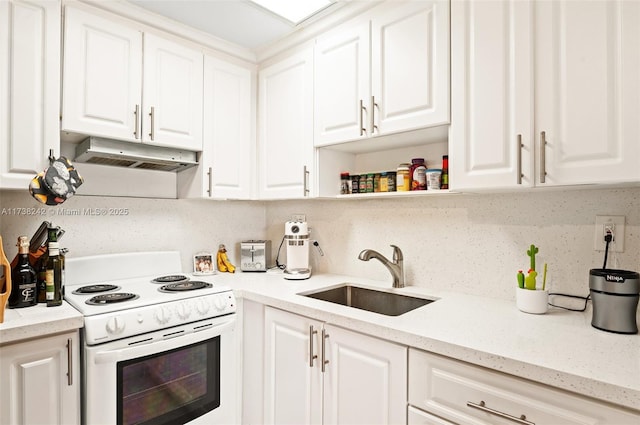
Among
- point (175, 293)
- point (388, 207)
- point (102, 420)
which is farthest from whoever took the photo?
point (388, 207)

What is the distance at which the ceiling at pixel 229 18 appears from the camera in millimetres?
1830

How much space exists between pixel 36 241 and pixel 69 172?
0.35 metres

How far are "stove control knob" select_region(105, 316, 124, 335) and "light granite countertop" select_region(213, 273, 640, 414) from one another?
0.63 m

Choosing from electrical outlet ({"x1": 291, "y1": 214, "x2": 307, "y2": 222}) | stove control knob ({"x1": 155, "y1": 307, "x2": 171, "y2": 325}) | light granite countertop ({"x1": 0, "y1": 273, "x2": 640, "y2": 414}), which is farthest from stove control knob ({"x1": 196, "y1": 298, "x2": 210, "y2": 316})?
electrical outlet ({"x1": 291, "y1": 214, "x2": 307, "y2": 222})

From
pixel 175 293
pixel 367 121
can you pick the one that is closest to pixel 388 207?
pixel 367 121

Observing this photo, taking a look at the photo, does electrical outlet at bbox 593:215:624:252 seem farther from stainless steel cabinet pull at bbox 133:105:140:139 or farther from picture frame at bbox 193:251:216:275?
stainless steel cabinet pull at bbox 133:105:140:139

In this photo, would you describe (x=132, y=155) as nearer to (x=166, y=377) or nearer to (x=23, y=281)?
(x=23, y=281)

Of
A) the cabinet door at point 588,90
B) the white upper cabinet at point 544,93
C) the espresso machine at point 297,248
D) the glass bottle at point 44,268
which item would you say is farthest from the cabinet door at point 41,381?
the cabinet door at point 588,90

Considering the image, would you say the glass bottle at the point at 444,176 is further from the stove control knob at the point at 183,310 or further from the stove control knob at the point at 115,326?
the stove control knob at the point at 115,326

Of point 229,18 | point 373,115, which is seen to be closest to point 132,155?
point 229,18

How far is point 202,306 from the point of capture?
1688 millimetres

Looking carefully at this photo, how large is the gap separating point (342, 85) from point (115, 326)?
1.56m

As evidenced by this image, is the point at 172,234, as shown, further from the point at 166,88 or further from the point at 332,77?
the point at 332,77

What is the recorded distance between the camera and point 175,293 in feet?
5.67
